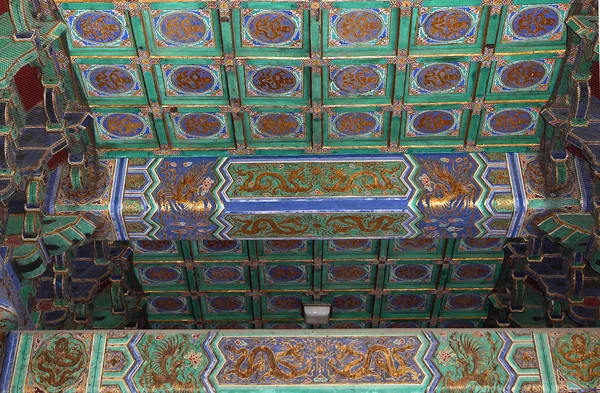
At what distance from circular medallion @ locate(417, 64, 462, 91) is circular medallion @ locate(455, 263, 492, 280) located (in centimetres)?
249

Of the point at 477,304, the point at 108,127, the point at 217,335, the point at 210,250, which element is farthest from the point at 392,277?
the point at 108,127

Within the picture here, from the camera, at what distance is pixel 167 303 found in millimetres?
8523

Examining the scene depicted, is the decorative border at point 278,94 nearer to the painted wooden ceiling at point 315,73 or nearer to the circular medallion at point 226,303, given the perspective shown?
the painted wooden ceiling at point 315,73

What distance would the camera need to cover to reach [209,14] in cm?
561

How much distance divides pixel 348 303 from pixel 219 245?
67.1 inches

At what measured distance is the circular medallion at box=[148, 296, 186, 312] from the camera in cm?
846

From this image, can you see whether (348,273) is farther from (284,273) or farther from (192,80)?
(192,80)

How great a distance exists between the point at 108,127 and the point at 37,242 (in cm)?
110

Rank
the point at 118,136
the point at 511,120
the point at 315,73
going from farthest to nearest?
1. the point at 118,136
2. the point at 511,120
3. the point at 315,73

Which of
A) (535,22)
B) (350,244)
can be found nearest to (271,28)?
(535,22)

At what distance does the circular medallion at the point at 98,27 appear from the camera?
5.62m

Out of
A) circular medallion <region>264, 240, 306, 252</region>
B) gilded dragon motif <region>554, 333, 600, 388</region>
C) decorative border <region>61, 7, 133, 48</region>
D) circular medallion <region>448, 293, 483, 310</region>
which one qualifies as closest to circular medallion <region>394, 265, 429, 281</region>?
circular medallion <region>448, 293, 483, 310</region>

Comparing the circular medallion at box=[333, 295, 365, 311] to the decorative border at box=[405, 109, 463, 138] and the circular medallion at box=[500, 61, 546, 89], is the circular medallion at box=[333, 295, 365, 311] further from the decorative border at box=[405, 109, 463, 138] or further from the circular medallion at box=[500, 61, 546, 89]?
the circular medallion at box=[500, 61, 546, 89]

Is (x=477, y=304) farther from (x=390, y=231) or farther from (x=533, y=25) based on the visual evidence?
(x=533, y=25)
